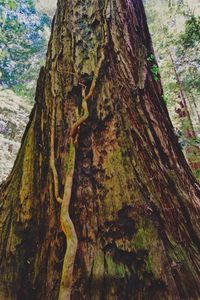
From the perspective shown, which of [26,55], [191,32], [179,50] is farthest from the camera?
[26,55]

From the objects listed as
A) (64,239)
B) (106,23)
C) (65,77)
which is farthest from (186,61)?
(64,239)

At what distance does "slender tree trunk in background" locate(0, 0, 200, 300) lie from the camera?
1.50 meters

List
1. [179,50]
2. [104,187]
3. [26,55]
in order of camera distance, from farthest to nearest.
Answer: [26,55], [179,50], [104,187]

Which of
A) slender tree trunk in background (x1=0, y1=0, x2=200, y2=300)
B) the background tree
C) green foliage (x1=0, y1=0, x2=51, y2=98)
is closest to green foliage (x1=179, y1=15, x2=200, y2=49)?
the background tree

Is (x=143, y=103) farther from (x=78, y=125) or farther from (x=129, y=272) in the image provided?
(x=129, y=272)

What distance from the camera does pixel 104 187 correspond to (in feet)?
5.74

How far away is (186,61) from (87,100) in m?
5.84

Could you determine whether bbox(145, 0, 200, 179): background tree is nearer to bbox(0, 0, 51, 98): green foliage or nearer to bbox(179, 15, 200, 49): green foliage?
bbox(179, 15, 200, 49): green foliage

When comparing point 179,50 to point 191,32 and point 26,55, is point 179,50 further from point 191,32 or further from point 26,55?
point 26,55

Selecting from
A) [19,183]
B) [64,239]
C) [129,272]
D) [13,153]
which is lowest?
[129,272]

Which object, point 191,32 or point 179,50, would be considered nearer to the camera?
point 191,32

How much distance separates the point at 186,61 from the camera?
709cm

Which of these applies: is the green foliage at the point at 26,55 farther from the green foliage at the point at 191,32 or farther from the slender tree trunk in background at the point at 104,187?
the slender tree trunk in background at the point at 104,187

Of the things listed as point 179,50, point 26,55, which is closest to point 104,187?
point 179,50
